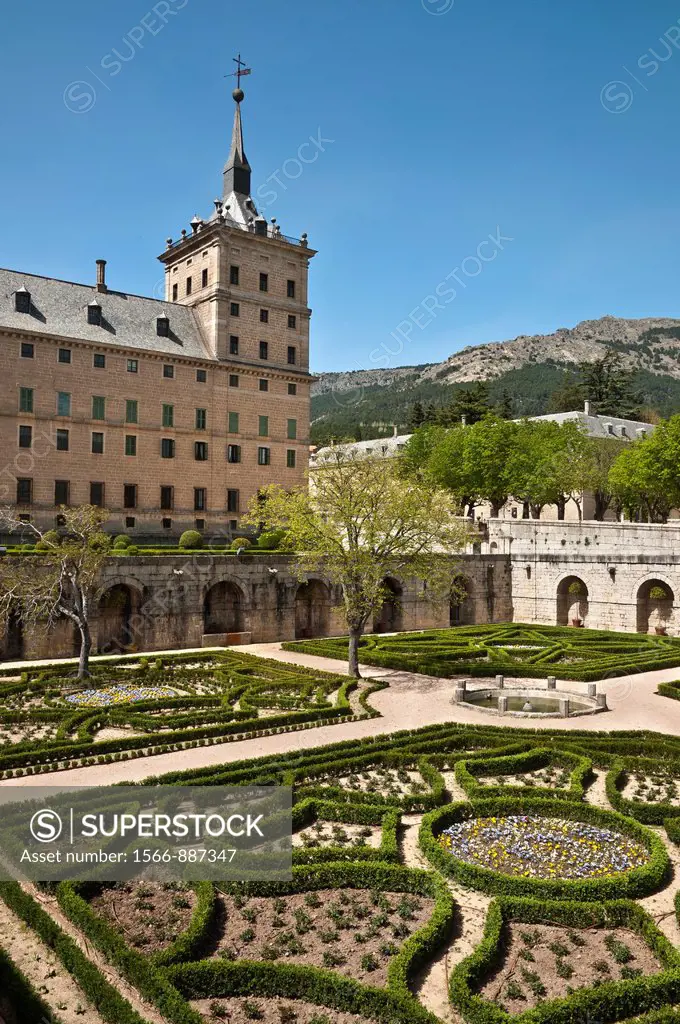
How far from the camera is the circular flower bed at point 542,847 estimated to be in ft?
43.8

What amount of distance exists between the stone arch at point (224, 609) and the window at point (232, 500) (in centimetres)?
1521

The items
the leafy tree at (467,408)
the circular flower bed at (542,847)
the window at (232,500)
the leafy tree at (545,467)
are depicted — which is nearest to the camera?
→ the circular flower bed at (542,847)

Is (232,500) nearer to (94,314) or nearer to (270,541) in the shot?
(270,541)

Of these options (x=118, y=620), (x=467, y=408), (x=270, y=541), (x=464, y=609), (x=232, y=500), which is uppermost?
(x=467, y=408)

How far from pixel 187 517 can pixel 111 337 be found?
12893 millimetres

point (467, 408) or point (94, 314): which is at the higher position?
point (467, 408)

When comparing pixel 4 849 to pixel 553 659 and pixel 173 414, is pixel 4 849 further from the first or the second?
pixel 173 414

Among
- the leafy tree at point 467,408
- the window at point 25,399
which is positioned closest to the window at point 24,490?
the window at point 25,399

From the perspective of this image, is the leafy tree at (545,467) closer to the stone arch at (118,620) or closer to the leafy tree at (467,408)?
the leafy tree at (467,408)

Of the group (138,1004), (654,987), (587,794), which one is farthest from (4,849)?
(587,794)

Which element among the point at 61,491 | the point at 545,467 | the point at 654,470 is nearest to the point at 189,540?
the point at 61,491

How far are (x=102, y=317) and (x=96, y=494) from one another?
11.9 m

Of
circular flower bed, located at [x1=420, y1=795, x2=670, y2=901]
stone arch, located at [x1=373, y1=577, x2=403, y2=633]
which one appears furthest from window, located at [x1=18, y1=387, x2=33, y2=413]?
circular flower bed, located at [x1=420, y1=795, x2=670, y2=901]

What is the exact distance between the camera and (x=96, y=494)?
49469 millimetres
